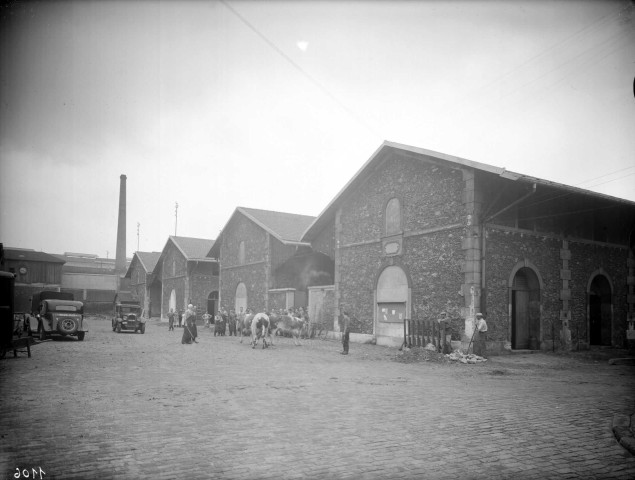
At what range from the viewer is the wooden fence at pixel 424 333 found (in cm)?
1557

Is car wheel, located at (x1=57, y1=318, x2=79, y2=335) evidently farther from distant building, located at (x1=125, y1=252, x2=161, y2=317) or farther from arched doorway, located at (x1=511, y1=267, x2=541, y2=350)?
distant building, located at (x1=125, y1=252, x2=161, y2=317)

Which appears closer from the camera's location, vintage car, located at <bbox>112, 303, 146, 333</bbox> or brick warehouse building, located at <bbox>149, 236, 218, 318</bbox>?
vintage car, located at <bbox>112, 303, 146, 333</bbox>

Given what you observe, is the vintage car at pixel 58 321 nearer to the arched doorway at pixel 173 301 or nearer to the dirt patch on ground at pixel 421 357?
the dirt patch on ground at pixel 421 357

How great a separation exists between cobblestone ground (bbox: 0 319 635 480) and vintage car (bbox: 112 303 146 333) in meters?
15.5

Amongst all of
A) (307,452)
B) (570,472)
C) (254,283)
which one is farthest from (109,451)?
(254,283)

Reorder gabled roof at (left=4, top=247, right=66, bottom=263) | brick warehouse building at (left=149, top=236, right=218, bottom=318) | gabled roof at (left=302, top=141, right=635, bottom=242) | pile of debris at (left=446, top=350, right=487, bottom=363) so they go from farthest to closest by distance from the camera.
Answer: gabled roof at (left=4, top=247, right=66, bottom=263)
brick warehouse building at (left=149, top=236, right=218, bottom=318)
gabled roof at (left=302, top=141, right=635, bottom=242)
pile of debris at (left=446, top=350, right=487, bottom=363)

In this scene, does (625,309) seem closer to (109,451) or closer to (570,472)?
(570,472)

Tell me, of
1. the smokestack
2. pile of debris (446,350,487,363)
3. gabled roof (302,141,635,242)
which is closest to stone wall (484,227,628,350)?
pile of debris (446,350,487,363)

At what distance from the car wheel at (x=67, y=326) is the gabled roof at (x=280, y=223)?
36.3 ft

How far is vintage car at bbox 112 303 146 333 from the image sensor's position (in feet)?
88.6

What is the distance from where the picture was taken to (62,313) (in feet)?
66.3

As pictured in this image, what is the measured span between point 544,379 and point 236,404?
724 cm

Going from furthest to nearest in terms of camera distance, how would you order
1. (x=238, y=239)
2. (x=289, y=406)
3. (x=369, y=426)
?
(x=238, y=239) → (x=289, y=406) → (x=369, y=426)

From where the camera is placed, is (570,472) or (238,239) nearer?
(570,472)
